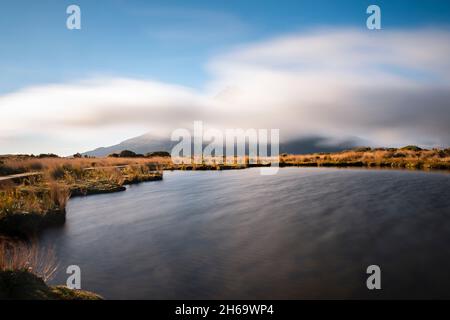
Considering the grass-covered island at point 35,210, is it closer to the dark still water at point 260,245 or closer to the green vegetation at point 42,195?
the green vegetation at point 42,195

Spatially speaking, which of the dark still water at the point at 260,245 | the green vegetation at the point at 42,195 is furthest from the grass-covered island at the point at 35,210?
the dark still water at the point at 260,245

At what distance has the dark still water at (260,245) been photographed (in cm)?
855

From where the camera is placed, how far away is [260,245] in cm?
1246

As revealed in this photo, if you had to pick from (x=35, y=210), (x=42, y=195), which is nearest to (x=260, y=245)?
(x=35, y=210)

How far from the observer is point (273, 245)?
1238 cm

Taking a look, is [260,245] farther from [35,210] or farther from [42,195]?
[42,195]

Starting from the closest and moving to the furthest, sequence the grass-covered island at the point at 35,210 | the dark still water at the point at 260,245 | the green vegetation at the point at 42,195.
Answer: the grass-covered island at the point at 35,210 < the dark still water at the point at 260,245 < the green vegetation at the point at 42,195

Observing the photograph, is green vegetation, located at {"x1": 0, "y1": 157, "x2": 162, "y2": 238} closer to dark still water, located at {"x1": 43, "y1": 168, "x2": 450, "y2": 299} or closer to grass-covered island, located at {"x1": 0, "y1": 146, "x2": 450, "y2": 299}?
grass-covered island, located at {"x1": 0, "y1": 146, "x2": 450, "y2": 299}

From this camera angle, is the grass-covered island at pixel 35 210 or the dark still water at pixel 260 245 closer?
the grass-covered island at pixel 35 210

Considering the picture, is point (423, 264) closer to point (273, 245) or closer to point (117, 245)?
point (273, 245)

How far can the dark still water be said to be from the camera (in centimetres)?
855

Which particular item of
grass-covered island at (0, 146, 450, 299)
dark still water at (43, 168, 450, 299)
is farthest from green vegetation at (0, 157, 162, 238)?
dark still water at (43, 168, 450, 299)

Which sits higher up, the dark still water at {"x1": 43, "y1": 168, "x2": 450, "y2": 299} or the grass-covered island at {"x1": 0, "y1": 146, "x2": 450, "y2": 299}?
the grass-covered island at {"x1": 0, "y1": 146, "x2": 450, "y2": 299}

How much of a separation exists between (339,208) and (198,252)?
10595mm
